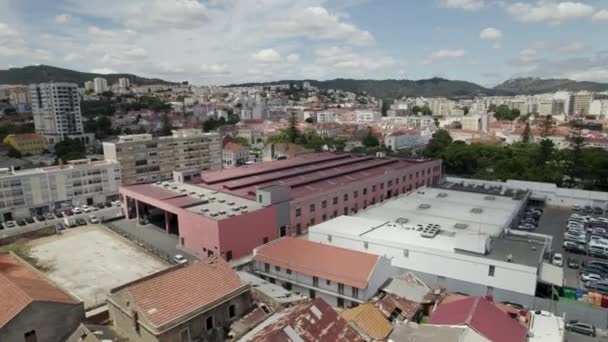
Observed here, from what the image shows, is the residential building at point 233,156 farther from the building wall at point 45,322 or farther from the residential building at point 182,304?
the building wall at point 45,322

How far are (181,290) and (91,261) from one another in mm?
13959

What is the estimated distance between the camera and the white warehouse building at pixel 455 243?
19719 mm

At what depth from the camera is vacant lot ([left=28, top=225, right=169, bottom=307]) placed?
2119cm

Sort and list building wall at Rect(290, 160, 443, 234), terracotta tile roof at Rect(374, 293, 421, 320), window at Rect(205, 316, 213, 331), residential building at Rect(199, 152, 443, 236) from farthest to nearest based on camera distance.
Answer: residential building at Rect(199, 152, 443, 236) → building wall at Rect(290, 160, 443, 234) → terracotta tile roof at Rect(374, 293, 421, 320) → window at Rect(205, 316, 213, 331)

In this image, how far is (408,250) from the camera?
871 inches

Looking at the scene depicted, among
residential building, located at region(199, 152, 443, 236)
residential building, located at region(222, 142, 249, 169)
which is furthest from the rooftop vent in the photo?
residential building, located at region(222, 142, 249, 169)

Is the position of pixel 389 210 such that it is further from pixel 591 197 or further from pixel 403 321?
pixel 591 197

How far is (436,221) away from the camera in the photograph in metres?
27.4

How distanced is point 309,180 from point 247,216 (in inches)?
406

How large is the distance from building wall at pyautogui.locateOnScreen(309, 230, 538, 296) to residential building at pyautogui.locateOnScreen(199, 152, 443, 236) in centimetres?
691

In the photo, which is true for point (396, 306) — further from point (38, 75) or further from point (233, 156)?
point (38, 75)

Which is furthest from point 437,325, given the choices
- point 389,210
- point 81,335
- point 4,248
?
point 4,248

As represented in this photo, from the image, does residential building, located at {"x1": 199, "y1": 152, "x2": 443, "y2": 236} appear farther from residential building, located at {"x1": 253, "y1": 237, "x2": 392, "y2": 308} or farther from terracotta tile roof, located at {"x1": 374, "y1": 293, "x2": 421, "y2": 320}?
terracotta tile roof, located at {"x1": 374, "y1": 293, "x2": 421, "y2": 320}

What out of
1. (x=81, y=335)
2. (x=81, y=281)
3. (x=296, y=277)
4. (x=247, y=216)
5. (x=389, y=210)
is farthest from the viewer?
(x=389, y=210)
